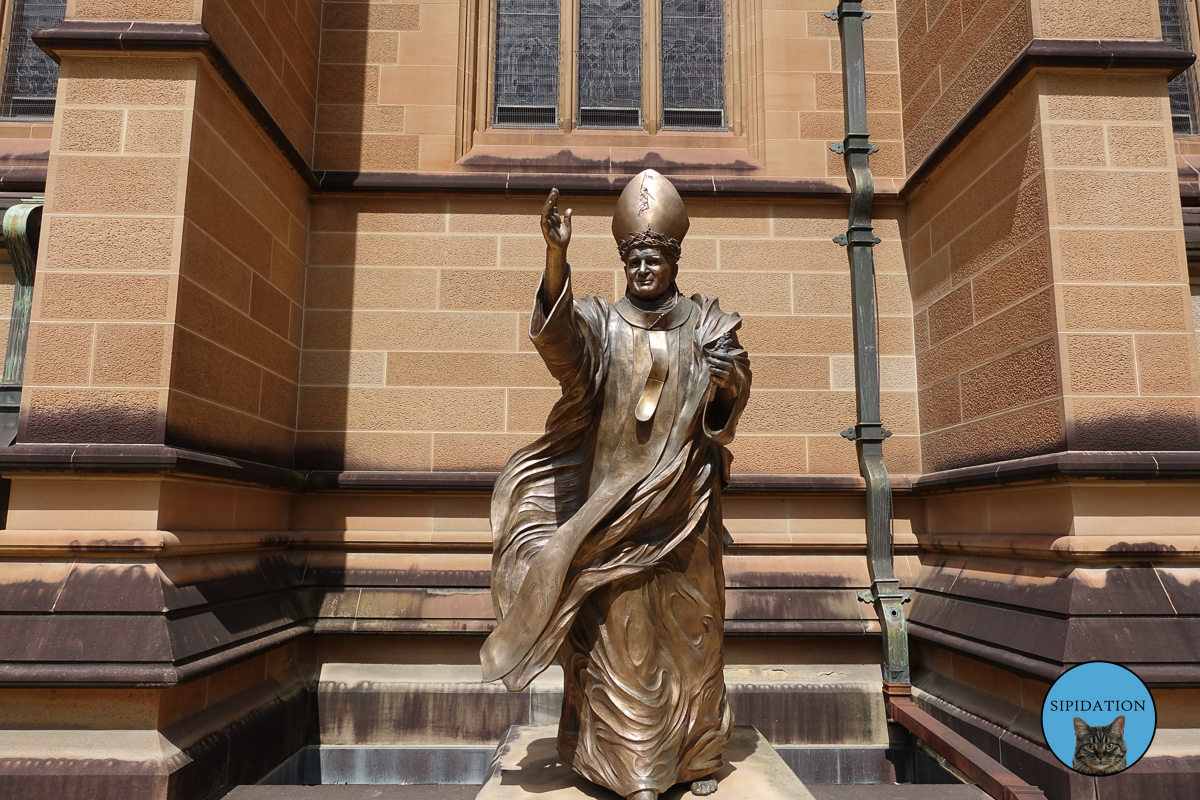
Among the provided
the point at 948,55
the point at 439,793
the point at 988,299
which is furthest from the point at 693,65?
the point at 439,793

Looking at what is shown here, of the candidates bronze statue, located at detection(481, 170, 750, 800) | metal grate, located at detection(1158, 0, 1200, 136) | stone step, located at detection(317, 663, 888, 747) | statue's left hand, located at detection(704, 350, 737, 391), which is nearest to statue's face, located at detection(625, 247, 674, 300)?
bronze statue, located at detection(481, 170, 750, 800)

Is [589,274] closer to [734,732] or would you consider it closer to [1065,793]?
[734,732]

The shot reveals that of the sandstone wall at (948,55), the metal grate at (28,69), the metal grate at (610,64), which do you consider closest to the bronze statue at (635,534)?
the sandstone wall at (948,55)

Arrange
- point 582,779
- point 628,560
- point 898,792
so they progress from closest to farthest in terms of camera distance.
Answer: point 628,560
point 582,779
point 898,792

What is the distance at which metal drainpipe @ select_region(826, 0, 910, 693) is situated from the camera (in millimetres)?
4688

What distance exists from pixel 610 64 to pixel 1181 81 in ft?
13.0

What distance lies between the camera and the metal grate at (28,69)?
5.51 metres

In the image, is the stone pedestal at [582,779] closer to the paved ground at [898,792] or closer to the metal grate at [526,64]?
the paved ground at [898,792]

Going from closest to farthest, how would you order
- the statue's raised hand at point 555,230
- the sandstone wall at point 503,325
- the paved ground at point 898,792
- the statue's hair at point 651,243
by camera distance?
1. the statue's raised hand at point 555,230
2. the statue's hair at point 651,243
3. the paved ground at point 898,792
4. the sandstone wall at point 503,325

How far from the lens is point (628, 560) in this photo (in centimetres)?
284

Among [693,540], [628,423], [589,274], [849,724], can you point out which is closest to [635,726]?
[693,540]

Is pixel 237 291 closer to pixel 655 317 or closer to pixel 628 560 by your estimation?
pixel 655 317

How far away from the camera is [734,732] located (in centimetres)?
369

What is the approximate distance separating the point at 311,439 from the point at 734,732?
3074mm
